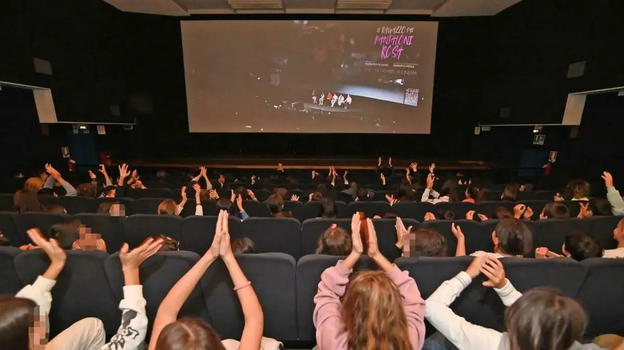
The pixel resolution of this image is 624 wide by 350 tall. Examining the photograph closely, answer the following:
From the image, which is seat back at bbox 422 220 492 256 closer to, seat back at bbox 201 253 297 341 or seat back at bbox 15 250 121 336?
seat back at bbox 201 253 297 341

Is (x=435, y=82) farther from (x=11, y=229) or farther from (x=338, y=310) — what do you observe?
(x=11, y=229)

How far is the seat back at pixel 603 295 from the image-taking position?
1.88 meters

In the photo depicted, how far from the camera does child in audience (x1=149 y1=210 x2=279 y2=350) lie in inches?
36.1

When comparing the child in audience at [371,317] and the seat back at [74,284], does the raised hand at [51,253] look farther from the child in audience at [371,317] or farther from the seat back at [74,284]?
the child in audience at [371,317]

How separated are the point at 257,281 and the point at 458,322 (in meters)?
1.13

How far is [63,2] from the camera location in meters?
7.28

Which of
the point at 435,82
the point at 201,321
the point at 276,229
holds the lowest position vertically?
the point at 276,229

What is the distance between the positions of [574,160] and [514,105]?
93.5 inches

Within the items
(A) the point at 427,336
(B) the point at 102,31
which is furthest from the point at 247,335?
(B) the point at 102,31

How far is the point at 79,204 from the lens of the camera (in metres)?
4.35

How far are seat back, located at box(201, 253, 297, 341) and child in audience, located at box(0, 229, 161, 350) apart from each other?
0.45 meters

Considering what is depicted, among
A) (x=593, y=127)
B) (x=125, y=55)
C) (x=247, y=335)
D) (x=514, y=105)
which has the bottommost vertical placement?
(x=247, y=335)

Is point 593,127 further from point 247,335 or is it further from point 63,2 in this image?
point 63,2

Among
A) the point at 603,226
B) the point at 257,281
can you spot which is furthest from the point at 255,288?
the point at 603,226
